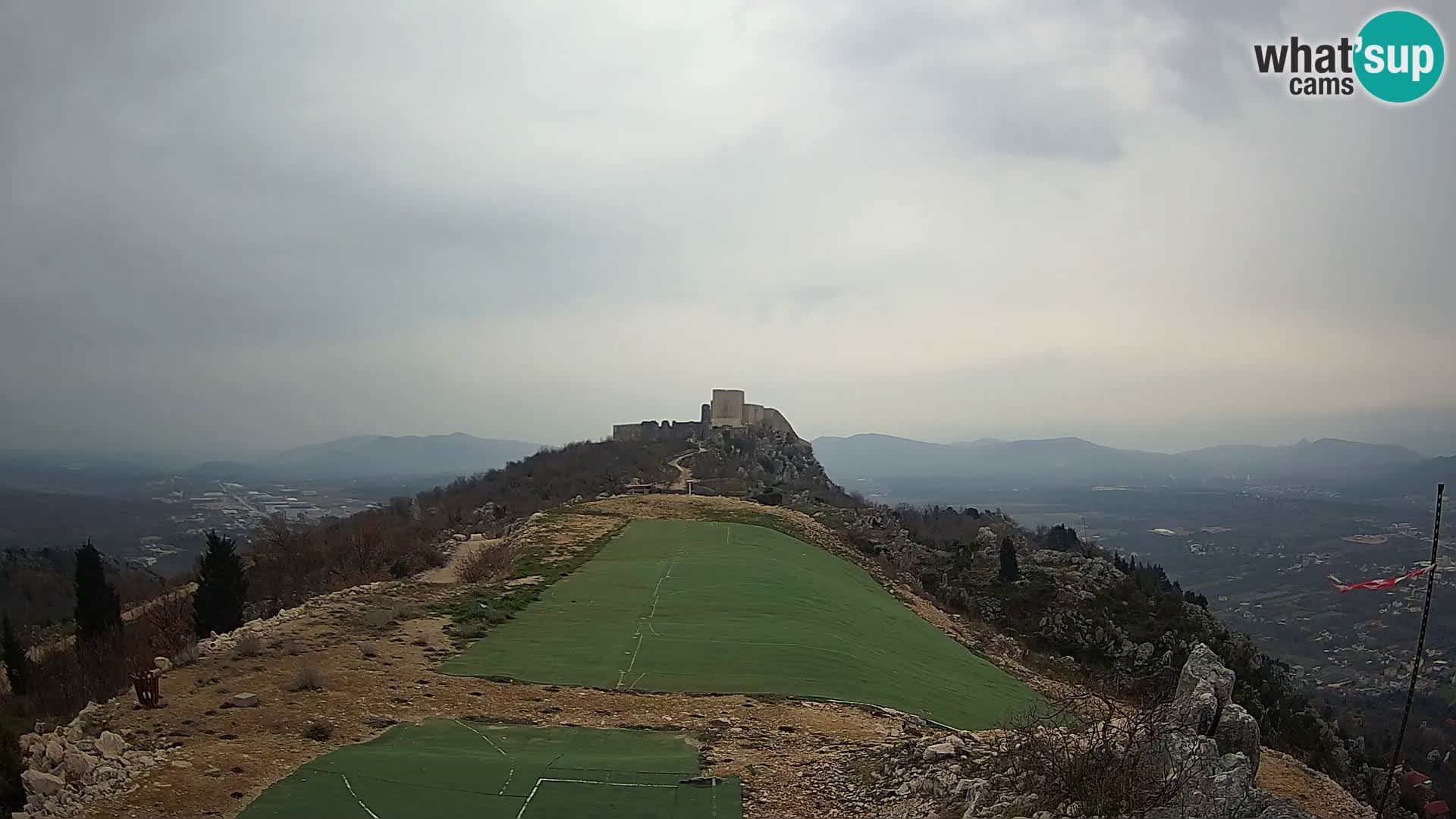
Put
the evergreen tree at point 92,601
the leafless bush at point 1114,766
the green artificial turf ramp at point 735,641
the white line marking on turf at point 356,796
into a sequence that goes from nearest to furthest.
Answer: the leafless bush at point 1114,766 < the white line marking on turf at point 356,796 < the green artificial turf ramp at point 735,641 < the evergreen tree at point 92,601

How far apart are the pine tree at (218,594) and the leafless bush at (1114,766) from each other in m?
22.9

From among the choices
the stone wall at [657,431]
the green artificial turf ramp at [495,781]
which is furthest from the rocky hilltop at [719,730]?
the stone wall at [657,431]

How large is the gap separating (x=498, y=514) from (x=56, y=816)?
4236 cm

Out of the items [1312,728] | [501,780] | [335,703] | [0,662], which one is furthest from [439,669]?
[1312,728]

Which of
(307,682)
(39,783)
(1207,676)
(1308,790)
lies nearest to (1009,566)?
(1308,790)

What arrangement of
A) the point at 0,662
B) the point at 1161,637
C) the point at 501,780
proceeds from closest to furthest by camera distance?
1. the point at 501,780
2. the point at 0,662
3. the point at 1161,637

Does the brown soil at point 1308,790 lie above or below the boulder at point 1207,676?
below

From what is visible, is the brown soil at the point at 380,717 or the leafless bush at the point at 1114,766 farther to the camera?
the brown soil at the point at 380,717

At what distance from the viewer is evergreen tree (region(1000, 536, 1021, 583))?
44156mm

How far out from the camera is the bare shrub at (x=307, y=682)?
12070 mm

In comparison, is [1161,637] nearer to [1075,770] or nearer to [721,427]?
[1075,770]

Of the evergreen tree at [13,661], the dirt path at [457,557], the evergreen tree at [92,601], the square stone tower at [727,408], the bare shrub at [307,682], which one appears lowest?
the evergreen tree at [13,661]

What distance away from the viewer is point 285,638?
1482cm

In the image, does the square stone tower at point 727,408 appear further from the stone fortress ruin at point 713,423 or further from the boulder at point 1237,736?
the boulder at point 1237,736
